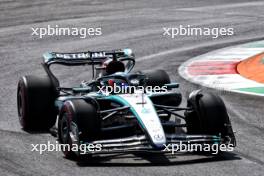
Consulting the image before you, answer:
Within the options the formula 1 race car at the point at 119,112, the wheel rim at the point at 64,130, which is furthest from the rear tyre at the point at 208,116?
the wheel rim at the point at 64,130

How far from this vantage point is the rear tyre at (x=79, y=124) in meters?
11.1

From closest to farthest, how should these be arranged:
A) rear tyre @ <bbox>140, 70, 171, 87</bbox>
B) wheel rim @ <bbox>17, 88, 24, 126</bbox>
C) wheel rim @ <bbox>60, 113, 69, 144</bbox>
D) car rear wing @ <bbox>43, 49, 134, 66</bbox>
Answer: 1. wheel rim @ <bbox>60, 113, 69, 144</bbox>
2. wheel rim @ <bbox>17, 88, 24, 126</bbox>
3. rear tyre @ <bbox>140, 70, 171, 87</bbox>
4. car rear wing @ <bbox>43, 49, 134, 66</bbox>

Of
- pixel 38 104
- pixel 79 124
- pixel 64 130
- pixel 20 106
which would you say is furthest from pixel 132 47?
pixel 79 124

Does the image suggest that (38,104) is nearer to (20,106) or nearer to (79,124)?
(20,106)

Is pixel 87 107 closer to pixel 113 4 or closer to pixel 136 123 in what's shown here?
Result: pixel 136 123

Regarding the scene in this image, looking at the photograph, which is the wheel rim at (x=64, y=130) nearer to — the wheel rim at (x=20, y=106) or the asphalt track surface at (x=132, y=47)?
the asphalt track surface at (x=132, y=47)

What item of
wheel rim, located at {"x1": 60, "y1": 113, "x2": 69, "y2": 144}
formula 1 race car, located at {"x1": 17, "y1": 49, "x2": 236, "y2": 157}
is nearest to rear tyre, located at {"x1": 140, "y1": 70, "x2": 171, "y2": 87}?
formula 1 race car, located at {"x1": 17, "y1": 49, "x2": 236, "y2": 157}

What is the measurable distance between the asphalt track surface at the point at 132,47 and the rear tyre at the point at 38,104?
9.6 inches

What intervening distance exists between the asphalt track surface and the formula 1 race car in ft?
0.83

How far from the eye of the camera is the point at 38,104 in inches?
517

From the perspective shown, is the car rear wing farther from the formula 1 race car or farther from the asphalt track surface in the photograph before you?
the asphalt track surface

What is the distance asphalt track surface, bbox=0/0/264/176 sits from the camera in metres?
10.9

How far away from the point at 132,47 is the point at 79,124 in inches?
421

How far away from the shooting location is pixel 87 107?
11328 millimetres
